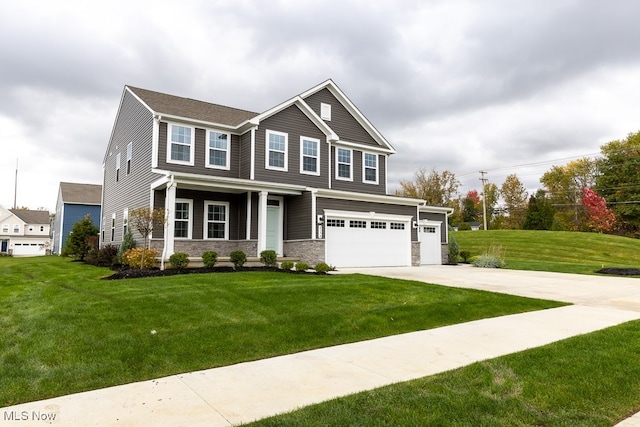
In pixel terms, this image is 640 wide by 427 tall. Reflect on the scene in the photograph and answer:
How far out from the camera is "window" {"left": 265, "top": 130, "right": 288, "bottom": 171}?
712 inches

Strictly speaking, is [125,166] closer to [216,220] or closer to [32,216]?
[216,220]

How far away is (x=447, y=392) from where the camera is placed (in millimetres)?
4004

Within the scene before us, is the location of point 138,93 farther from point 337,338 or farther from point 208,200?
point 337,338

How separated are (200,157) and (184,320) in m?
11.8

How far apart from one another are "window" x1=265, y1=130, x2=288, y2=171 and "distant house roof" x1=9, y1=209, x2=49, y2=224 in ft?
183

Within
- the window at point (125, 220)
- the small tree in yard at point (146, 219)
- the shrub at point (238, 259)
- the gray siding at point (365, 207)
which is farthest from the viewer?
the window at point (125, 220)

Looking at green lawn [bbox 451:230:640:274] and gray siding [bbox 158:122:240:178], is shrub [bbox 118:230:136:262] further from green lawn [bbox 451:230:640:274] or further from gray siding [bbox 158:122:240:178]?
green lawn [bbox 451:230:640:274]

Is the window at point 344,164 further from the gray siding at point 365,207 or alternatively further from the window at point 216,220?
the window at point 216,220

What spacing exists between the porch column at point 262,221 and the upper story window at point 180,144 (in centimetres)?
349

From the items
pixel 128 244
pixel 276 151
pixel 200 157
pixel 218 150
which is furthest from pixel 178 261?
pixel 276 151

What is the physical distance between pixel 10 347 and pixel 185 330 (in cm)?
219

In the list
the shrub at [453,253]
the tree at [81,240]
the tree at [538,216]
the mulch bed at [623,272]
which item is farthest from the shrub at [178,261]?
the tree at [538,216]

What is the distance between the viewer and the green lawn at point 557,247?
97.5ft

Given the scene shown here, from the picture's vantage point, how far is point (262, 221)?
16312 mm
